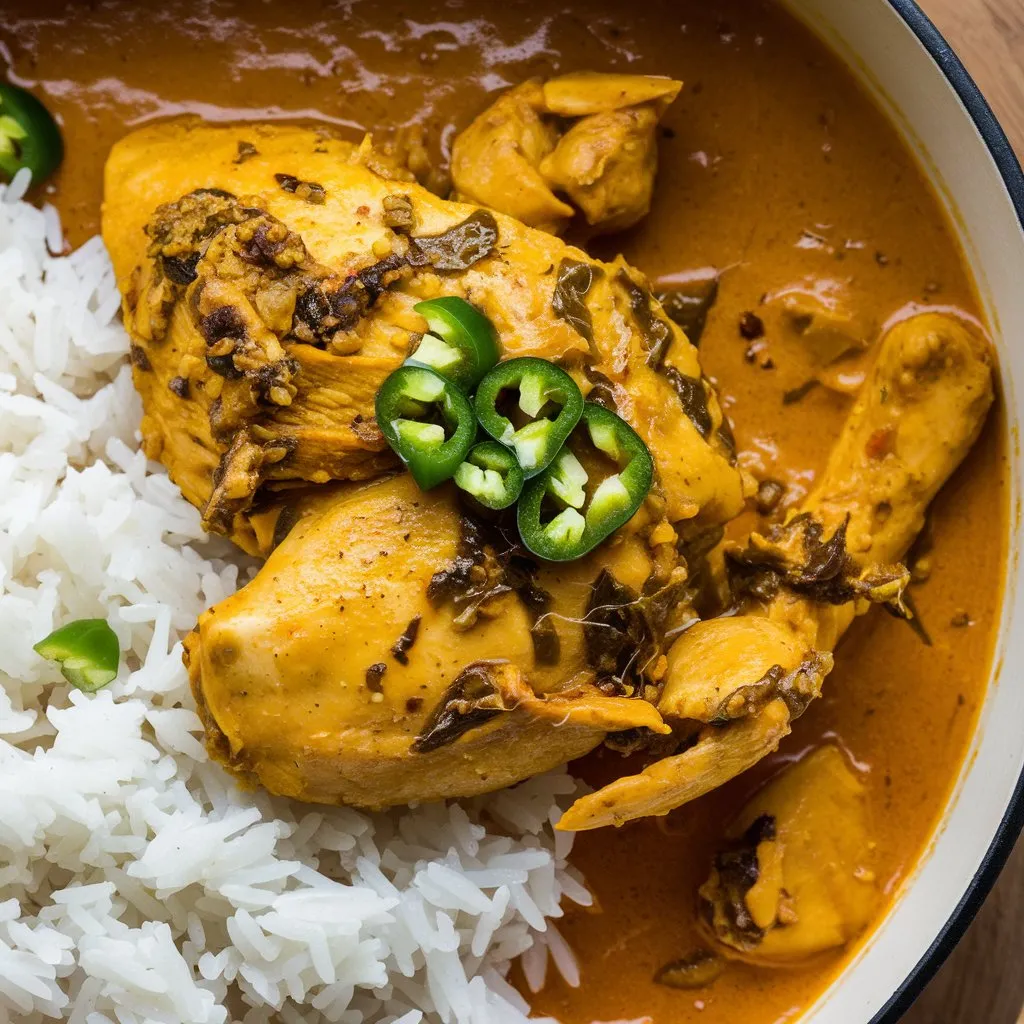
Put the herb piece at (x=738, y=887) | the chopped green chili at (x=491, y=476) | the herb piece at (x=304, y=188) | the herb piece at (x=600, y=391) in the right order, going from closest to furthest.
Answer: the chopped green chili at (x=491, y=476) → the herb piece at (x=600, y=391) → the herb piece at (x=304, y=188) → the herb piece at (x=738, y=887)

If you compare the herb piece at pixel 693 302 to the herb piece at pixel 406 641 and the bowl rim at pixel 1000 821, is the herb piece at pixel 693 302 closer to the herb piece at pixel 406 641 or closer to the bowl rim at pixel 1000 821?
the bowl rim at pixel 1000 821

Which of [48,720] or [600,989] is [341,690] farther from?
[600,989]

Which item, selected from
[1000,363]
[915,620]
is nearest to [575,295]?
[1000,363]

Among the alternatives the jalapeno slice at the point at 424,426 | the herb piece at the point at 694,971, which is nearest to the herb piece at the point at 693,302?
the jalapeno slice at the point at 424,426

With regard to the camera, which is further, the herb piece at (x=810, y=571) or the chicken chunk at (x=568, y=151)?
the chicken chunk at (x=568, y=151)

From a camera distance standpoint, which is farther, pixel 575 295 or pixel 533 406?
pixel 575 295

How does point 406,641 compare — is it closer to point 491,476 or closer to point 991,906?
point 491,476

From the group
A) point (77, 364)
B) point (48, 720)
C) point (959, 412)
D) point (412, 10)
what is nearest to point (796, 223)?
point (959, 412)
